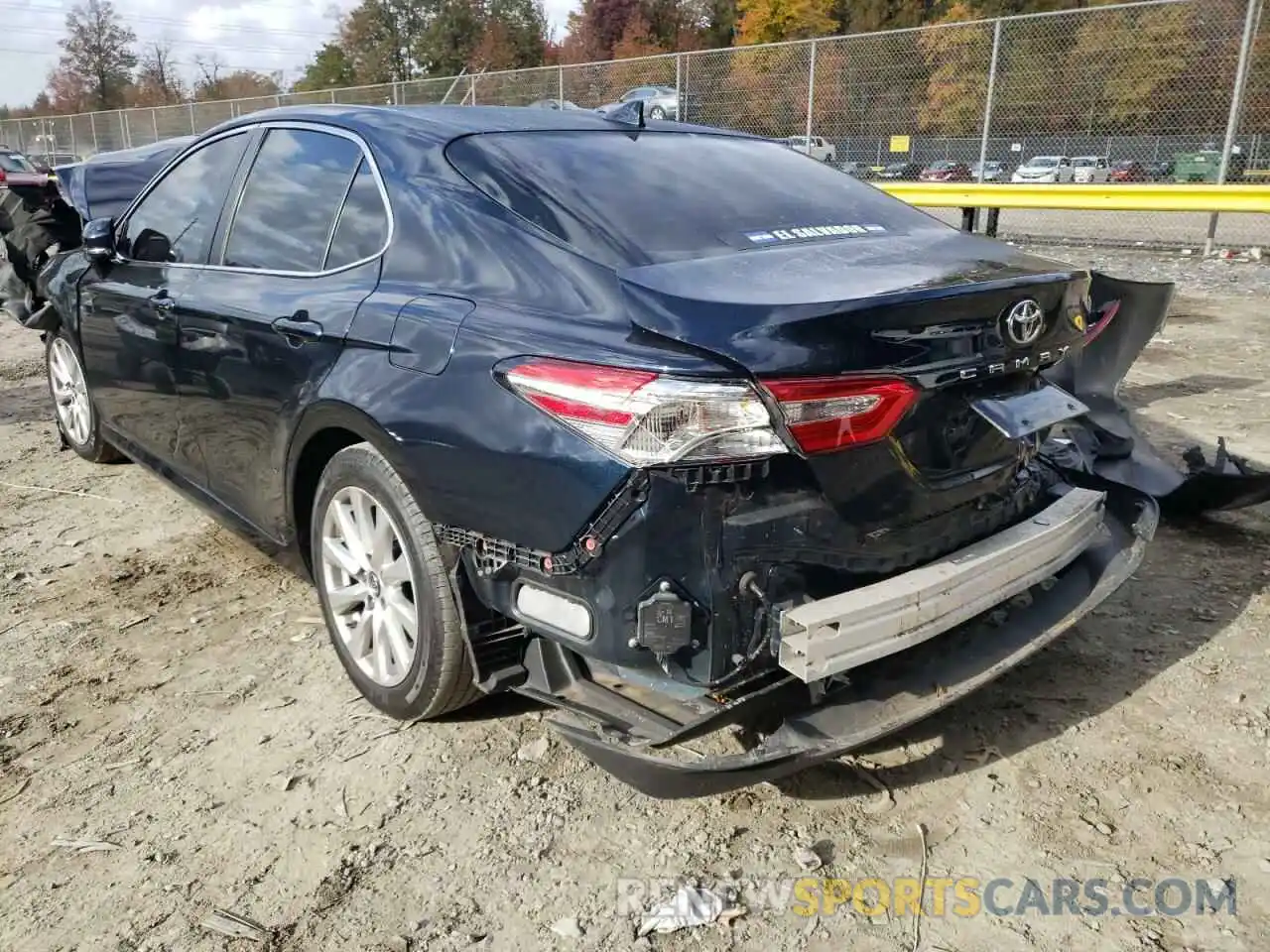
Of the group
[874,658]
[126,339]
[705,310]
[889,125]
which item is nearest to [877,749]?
[874,658]

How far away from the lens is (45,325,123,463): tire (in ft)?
16.3

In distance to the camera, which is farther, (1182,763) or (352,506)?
(352,506)

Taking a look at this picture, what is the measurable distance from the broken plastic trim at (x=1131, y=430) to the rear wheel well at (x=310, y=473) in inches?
99.4

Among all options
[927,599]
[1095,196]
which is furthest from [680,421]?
[1095,196]

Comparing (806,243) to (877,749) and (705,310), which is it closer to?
(705,310)

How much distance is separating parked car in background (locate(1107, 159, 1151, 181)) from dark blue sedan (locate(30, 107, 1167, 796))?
1116cm

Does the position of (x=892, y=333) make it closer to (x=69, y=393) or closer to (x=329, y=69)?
(x=69, y=393)

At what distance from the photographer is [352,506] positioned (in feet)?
9.32

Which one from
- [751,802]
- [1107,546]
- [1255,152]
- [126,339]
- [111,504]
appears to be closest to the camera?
[751,802]

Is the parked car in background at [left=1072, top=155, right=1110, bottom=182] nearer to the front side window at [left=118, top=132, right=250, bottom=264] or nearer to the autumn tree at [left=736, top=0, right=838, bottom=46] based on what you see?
the front side window at [left=118, top=132, right=250, bottom=264]

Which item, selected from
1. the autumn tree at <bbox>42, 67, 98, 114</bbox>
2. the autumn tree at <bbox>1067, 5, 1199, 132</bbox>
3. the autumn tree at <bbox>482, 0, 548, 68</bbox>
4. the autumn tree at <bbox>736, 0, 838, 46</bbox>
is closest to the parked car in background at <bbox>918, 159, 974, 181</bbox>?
the autumn tree at <bbox>1067, 5, 1199, 132</bbox>

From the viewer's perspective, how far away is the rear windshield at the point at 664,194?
2.51 metres

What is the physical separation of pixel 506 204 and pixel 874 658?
4.73 feet

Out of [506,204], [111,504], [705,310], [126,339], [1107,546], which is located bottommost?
[111,504]
